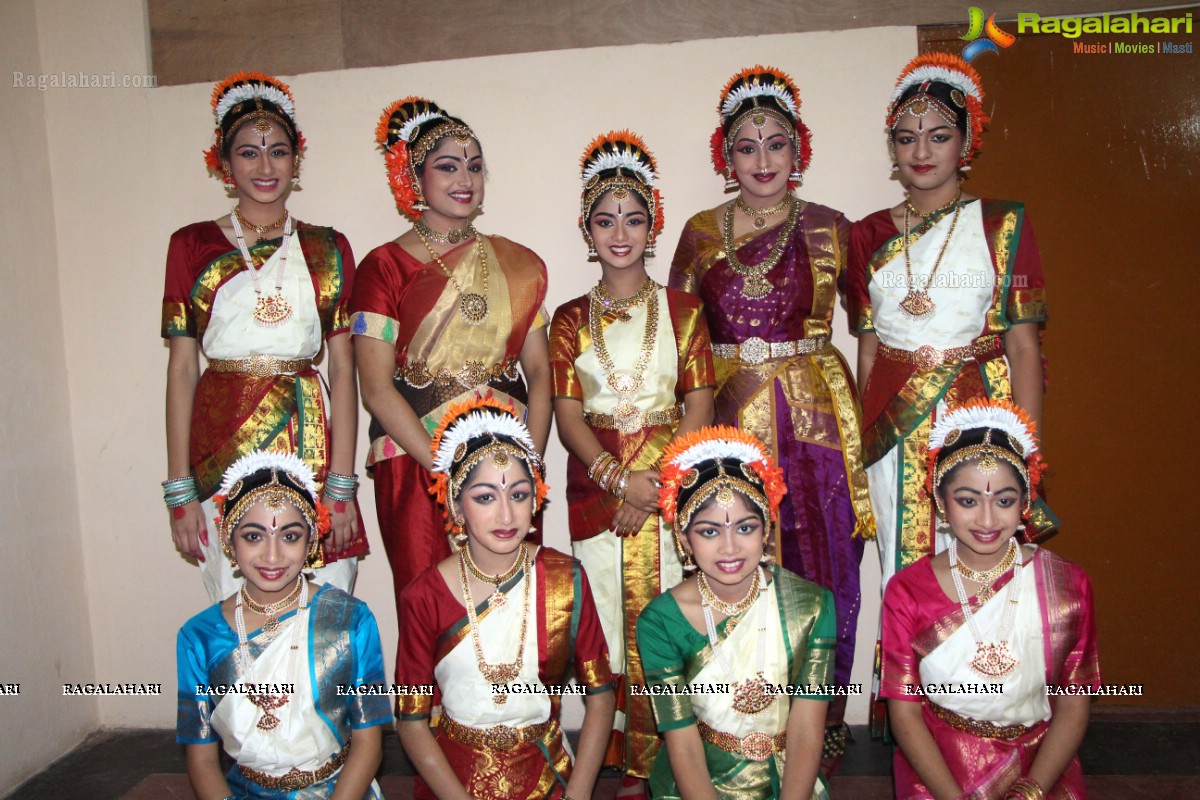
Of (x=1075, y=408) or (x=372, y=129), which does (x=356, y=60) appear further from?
(x=1075, y=408)

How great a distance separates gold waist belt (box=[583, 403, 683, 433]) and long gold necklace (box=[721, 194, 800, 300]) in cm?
46

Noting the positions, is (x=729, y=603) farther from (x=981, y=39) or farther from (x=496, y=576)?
(x=981, y=39)

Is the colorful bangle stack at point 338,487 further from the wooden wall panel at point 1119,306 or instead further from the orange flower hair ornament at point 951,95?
the wooden wall panel at point 1119,306

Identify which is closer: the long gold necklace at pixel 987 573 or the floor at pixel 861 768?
the long gold necklace at pixel 987 573

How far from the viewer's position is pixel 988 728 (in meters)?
2.54

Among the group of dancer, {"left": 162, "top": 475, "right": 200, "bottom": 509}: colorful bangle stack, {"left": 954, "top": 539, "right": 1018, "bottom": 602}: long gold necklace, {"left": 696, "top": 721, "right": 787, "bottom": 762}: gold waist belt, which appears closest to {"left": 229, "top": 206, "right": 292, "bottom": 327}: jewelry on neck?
the group of dancer

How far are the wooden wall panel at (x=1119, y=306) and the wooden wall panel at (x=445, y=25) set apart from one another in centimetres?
28

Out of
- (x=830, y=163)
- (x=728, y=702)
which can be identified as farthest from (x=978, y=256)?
(x=728, y=702)

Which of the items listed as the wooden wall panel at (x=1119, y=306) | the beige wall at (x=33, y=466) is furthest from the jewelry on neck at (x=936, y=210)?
the beige wall at (x=33, y=466)

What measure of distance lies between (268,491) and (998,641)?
1.87 meters

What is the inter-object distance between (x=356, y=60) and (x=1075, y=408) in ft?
9.74

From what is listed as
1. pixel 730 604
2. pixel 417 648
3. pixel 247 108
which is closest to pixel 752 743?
pixel 730 604

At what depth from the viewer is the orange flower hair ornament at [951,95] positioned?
316cm

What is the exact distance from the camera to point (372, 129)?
387 cm
